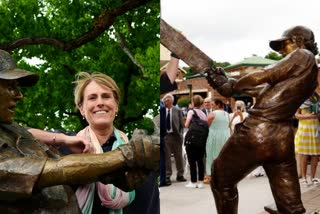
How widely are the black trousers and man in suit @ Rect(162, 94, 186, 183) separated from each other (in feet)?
0.37

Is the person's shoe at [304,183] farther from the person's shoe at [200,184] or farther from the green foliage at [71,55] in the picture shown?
the green foliage at [71,55]

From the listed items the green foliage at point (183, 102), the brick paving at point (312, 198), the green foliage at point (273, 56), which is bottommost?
the brick paving at point (312, 198)

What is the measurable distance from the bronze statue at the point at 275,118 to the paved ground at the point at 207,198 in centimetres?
33

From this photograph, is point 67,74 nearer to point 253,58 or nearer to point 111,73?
point 111,73

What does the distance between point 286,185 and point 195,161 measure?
0.80 metres

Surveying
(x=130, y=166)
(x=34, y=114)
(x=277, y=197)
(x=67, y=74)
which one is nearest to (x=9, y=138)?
(x=130, y=166)

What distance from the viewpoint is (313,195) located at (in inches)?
172

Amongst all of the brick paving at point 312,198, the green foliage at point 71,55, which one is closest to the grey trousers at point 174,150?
the brick paving at point 312,198

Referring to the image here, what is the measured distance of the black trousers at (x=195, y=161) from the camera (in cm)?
304

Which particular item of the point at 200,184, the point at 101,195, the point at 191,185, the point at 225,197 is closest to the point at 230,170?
the point at 225,197

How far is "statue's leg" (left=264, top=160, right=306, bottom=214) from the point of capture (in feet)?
7.83

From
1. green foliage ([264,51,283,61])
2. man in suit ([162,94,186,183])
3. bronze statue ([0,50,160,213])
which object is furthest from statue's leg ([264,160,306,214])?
bronze statue ([0,50,160,213])

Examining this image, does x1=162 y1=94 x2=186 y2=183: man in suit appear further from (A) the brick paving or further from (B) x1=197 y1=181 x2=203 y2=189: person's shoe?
Result: (A) the brick paving

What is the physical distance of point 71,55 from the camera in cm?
878
